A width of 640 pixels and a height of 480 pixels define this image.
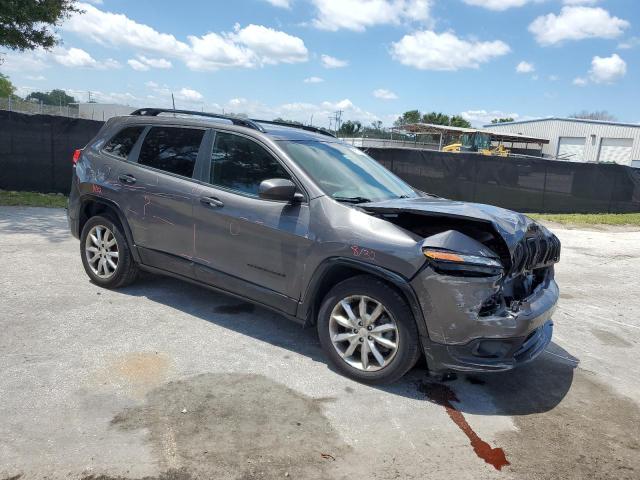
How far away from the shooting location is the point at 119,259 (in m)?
5.17

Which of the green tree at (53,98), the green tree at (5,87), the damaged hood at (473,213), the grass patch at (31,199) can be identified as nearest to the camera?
the damaged hood at (473,213)

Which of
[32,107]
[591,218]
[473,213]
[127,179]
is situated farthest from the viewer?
[32,107]

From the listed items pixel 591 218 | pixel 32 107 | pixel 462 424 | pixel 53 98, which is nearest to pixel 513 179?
pixel 591 218

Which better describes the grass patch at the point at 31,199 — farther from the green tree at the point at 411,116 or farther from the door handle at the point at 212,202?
the green tree at the point at 411,116

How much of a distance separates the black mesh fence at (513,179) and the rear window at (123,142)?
32.0 ft

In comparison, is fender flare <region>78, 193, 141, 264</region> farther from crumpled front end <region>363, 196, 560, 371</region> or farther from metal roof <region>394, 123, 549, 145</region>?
metal roof <region>394, 123, 549, 145</region>

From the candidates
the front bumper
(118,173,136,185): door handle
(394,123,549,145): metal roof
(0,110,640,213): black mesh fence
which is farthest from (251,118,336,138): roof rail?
→ (394,123,549,145): metal roof

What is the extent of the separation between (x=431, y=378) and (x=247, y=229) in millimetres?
1864

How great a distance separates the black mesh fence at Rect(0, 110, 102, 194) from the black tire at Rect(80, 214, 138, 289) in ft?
22.9

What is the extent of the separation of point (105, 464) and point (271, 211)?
2.10 meters

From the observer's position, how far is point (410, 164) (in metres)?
14.9

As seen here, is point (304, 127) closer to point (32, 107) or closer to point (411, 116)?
point (32, 107)

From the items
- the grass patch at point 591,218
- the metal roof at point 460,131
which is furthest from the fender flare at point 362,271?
the metal roof at point 460,131

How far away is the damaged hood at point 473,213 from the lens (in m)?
3.46
